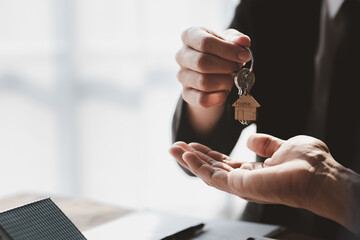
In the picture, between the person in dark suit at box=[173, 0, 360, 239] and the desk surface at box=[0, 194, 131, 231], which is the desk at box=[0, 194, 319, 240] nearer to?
the desk surface at box=[0, 194, 131, 231]

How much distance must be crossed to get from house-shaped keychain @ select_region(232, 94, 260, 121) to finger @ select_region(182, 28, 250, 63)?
70 millimetres

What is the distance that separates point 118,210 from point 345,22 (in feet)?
2.20

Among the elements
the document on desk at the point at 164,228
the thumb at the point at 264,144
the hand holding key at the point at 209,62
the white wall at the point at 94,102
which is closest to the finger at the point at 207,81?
the hand holding key at the point at 209,62

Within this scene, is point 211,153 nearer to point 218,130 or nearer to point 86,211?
point 218,130

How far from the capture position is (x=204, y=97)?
1.03 meters

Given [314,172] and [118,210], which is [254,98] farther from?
[118,210]

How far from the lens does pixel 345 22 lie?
107 centimetres

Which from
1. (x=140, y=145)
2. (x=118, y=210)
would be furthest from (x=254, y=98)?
(x=140, y=145)

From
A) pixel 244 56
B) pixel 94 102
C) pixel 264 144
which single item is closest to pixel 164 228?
pixel 264 144

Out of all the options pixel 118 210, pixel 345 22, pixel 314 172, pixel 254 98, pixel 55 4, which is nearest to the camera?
pixel 314 172

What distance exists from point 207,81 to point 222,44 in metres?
0.09

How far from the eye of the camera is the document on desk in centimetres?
100

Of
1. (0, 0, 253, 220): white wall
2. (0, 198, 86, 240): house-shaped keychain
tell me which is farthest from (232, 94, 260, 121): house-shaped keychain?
(0, 0, 253, 220): white wall

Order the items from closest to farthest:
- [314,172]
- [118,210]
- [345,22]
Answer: [314,172] → [345,22] → [118,210]
